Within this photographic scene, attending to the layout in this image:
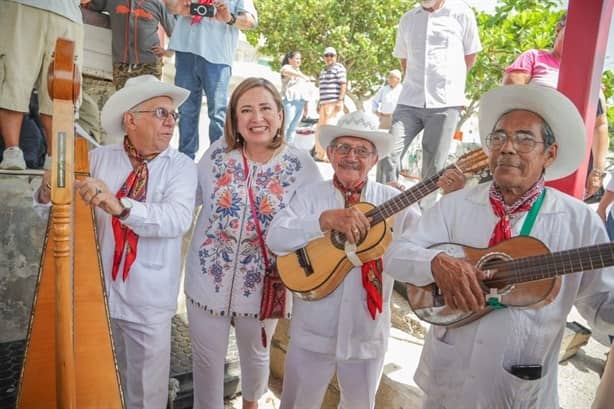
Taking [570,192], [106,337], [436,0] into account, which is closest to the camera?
[106,337]

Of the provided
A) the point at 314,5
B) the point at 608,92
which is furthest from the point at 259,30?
the point at 608,92

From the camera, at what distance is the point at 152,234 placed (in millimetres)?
2211

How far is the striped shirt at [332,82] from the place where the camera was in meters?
9.95

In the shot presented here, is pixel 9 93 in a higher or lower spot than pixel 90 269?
higher

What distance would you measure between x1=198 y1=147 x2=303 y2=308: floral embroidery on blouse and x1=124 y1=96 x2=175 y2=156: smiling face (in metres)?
0.35

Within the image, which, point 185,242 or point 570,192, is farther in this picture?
point 185,242

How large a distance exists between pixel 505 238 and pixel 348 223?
716 mm

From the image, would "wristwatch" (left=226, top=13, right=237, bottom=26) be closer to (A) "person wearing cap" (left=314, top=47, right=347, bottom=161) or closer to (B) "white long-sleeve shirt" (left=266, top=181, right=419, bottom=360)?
(B) "white long-sleeve shirt" (left=266, top=181, right=419, bottom=360)

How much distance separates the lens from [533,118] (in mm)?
1791

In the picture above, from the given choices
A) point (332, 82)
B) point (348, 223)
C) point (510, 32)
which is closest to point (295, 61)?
point (332, 82)

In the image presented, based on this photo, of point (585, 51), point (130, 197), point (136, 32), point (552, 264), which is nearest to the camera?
point (552, 264)

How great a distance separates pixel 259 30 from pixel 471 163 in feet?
58.9

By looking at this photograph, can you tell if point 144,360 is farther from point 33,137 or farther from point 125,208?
point 33,137

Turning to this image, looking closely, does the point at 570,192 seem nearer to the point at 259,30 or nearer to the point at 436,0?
the point at 436,0
